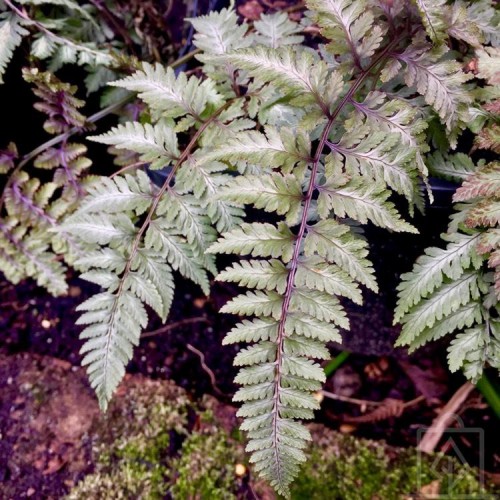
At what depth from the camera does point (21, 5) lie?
6.15ft

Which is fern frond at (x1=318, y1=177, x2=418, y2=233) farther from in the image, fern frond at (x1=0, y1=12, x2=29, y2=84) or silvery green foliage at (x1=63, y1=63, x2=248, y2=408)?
fern frond at (x1=0, y1=12, x2=29, y2=84)

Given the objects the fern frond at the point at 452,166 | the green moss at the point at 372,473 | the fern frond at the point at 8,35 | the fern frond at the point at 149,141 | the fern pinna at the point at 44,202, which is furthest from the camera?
the green moss at the point at 372,473

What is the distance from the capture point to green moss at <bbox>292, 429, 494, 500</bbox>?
6.75ft

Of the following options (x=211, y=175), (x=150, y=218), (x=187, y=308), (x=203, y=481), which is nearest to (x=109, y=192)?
(x=150, y=218)

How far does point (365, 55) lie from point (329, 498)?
1614 mm

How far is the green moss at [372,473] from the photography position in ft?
6.75

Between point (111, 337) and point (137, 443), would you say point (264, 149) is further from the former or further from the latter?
point (137, 443)

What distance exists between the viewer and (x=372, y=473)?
2.11 meters

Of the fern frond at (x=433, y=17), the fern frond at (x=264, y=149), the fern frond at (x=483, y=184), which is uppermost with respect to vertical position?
the fern frond at (x=433, y=17)

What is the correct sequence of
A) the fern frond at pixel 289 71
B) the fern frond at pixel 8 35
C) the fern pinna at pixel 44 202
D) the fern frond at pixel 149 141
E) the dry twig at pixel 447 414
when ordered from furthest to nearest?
the dry twig at pixel 447 414, the fern pinna at pixel 44 202, the fern frond at pixel 8 35, the fern frond at pixel 149 141, the fern frond at pixel 289 71

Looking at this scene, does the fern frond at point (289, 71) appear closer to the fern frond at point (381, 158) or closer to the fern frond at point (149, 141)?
the fern frond at point (381, 158)

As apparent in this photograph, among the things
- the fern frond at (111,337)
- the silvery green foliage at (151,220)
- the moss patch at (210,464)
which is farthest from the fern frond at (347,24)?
the moss patch at (210,464)

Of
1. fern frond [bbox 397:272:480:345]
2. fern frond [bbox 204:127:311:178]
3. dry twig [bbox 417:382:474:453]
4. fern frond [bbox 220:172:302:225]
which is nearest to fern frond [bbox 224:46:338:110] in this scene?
fern frond [bbox 204:127:311:178]

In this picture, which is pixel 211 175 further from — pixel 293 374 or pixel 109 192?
pixel 293 374
